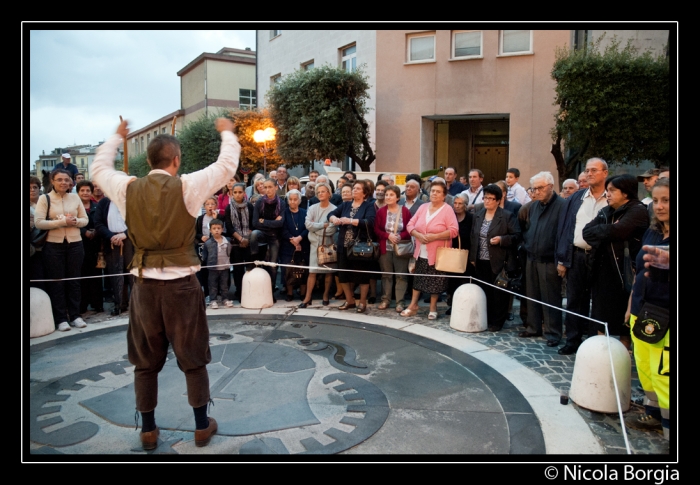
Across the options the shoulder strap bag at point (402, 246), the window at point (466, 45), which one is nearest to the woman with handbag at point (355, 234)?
the shoulder strap bag at point (402, 246)

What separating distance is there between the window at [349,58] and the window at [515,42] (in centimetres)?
613

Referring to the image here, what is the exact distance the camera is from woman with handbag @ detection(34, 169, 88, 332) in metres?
6.35

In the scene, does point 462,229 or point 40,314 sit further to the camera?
point 462,229

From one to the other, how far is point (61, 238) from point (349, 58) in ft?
56.9

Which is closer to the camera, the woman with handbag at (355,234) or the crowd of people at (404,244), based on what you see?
the crowd of people at (404,244)

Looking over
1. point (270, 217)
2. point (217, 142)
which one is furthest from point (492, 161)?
point (270, 217)

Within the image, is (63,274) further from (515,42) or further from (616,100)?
(515,42)

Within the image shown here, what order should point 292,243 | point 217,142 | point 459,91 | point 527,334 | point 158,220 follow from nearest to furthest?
point 158,220
point 527,334
point 292,243
point 459,91
point 217,142

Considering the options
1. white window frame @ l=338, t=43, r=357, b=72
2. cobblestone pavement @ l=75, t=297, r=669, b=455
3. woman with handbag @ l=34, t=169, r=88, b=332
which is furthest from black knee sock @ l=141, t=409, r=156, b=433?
white window frame @ l=338, t=43, r=357, b=72

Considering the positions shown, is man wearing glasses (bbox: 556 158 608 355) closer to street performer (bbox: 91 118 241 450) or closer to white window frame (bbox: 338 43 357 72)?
street performer (bbox: 91 118 241 450)

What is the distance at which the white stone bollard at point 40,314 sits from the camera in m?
6.11

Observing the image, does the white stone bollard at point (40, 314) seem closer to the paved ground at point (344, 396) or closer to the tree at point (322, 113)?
the paved ground at point (344, 396)

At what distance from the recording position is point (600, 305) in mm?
5344

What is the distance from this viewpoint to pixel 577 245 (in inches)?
217
